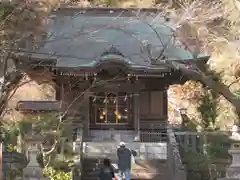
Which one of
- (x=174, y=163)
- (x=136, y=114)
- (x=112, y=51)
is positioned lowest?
(x=174, y=163)

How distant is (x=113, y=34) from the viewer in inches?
794

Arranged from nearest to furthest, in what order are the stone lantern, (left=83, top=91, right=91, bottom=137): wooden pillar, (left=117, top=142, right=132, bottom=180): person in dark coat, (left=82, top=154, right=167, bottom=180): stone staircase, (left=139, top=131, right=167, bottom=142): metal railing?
the stone lantern < (left=117, top=142, right=132, bottom=180): person in dark coat < (left=82, top=154, right=167, bottom=180): stone staircase < (left=139, top=131, right=167, bottom=142): metal railing < (left=83, top=91, right=91, bottom=137): wooden pillar

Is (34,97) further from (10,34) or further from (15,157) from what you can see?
(10,34)

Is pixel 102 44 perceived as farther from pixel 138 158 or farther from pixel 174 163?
pixel 174 163

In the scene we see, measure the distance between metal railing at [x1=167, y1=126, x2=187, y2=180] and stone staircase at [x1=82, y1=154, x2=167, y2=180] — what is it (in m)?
0.31

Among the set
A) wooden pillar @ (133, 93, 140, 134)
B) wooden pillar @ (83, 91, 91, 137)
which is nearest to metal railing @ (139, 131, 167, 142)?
wooden pillar @ (133, 93, 140, 134)

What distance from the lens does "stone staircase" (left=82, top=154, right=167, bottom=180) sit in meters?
14.3

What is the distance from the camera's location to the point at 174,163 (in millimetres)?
13719

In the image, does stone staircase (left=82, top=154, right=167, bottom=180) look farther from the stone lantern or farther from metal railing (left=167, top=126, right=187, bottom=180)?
the stone lantern

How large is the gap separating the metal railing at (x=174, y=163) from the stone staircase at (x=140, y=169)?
0.31 m

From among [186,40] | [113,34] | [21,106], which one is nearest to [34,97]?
[21,106]

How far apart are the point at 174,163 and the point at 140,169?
134 cm

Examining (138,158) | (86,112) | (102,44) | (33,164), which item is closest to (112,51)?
(102,44)

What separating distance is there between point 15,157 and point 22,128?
2713 mm
